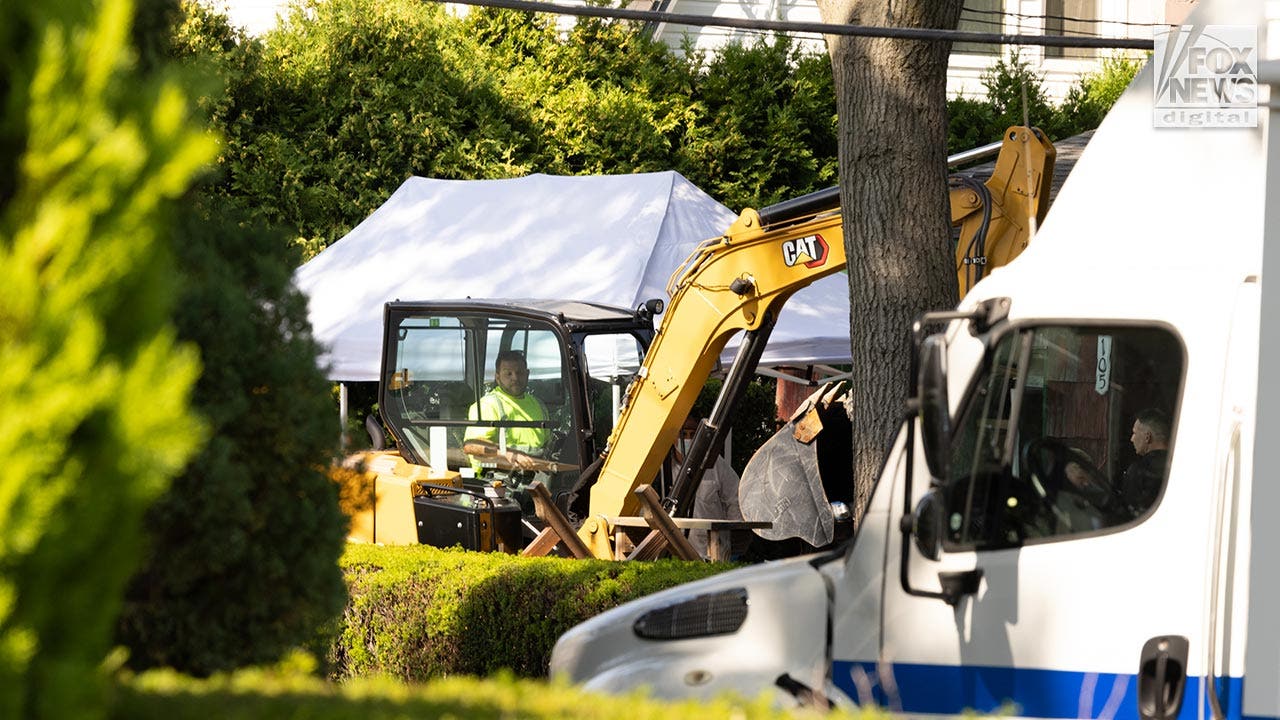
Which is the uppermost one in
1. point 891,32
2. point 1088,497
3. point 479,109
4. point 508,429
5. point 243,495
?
point 479,109

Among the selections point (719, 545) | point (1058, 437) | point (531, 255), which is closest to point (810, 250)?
point (719, 545)

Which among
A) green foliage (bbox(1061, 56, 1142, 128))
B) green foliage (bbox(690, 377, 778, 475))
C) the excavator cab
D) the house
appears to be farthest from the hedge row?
green foliage (bbox(1061, 56, 1142, 128))

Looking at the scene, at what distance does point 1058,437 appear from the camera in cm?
422

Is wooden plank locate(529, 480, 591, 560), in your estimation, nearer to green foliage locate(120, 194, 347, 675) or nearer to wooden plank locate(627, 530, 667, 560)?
wooden plank locate(627, 530, 667, 560)

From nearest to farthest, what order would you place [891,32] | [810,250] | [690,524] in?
[891,32]
[810,250]
[690,524]

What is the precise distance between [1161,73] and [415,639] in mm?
5574

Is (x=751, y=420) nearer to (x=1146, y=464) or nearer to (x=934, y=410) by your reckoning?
(x=1146, y=464)

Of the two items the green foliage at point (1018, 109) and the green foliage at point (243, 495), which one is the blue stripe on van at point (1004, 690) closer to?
the green foliage at point (243, 495)

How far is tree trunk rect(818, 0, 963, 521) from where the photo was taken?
6660mm

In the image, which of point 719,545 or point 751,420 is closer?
point 719,545

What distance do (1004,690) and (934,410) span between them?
0.80 meters

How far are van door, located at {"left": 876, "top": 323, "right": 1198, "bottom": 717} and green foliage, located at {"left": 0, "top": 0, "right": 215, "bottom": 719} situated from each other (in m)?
2.39

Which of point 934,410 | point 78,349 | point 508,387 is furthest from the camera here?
point 508,387

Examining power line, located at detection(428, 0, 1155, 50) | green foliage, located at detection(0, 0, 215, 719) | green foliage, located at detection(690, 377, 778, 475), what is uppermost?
power line, located at detection(428, 0, 1155, 50)
